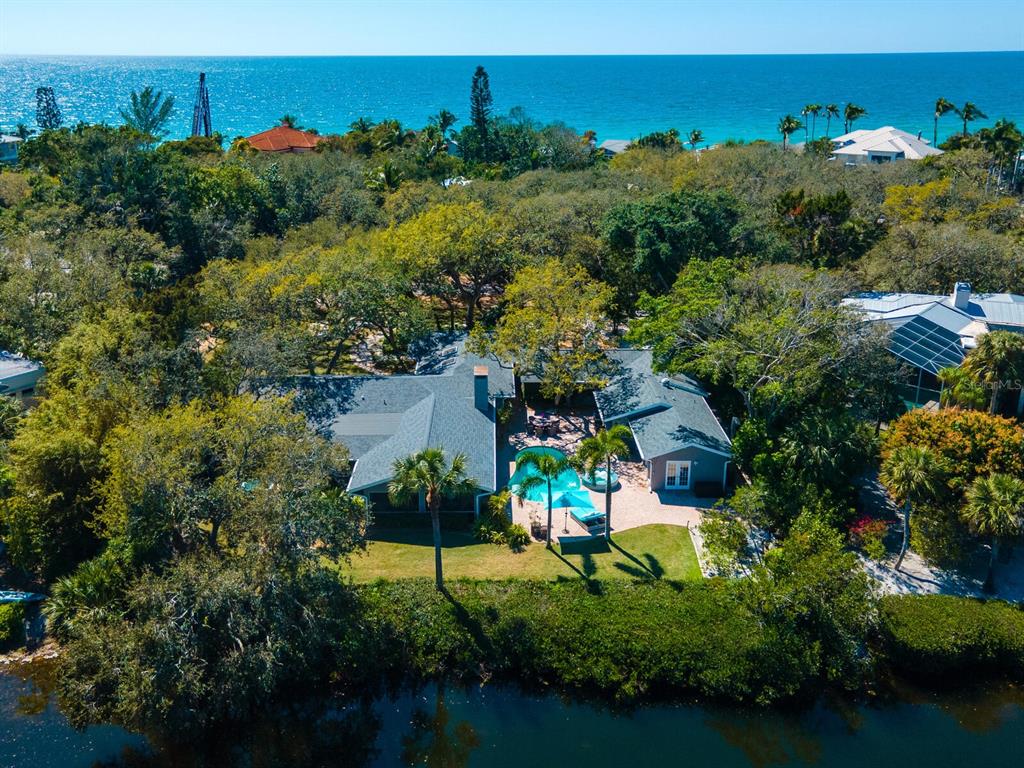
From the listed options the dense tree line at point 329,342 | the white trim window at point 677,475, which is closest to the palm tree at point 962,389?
the dense tree line at point 329,342

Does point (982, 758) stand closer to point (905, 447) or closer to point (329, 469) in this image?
point (905, 447)

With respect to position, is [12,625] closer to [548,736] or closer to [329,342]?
→ [548,736]

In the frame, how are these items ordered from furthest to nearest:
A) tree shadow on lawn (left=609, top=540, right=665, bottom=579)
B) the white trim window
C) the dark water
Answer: the white trim window → tree shadow on lawn (left=609, top=540, right=665, bottom=579) → the dark water

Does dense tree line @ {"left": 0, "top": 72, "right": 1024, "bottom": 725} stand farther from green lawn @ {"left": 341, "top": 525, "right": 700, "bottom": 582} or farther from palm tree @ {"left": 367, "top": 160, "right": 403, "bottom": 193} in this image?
green lawn @ {"left": 341, "top": 525, "right": 700, "bottom": 582}

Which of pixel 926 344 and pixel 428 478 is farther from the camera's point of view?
pixel 926 344

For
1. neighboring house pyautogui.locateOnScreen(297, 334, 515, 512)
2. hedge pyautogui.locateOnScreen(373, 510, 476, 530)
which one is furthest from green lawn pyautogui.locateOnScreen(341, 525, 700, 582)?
neighboring house pyautogui.locateOnScreen(297, 334, 515, 512)

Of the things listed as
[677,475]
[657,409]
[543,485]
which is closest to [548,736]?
[543,485]

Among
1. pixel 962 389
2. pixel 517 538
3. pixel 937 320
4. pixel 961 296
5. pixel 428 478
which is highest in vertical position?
pixel 961 296
